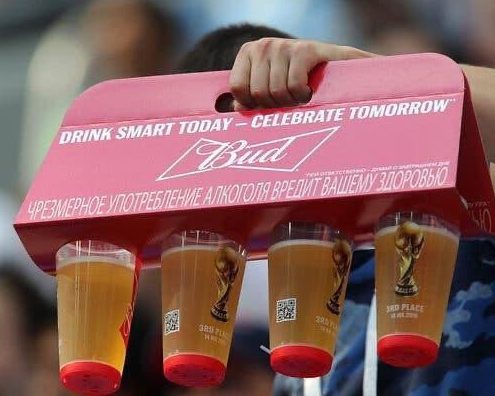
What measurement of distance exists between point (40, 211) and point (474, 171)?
16.0 inches

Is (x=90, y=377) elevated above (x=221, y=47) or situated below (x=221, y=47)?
below

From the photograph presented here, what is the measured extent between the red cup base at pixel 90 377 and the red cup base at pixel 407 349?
0.25 meters

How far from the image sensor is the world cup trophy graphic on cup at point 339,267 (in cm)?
128

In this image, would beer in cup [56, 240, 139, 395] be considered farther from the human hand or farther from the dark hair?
the dark hair

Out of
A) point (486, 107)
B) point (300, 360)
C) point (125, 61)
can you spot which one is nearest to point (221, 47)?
point (125, 61)

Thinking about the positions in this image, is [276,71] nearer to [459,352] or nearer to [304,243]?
[304,243]

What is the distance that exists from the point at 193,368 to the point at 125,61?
1.81 meters

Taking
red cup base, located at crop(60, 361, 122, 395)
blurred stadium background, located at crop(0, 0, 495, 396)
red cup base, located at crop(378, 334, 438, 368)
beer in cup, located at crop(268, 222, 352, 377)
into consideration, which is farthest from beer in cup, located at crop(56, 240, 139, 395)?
blurred stadium background, located at crop(0, 0, 495, 396)

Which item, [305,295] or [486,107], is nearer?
[305,295]

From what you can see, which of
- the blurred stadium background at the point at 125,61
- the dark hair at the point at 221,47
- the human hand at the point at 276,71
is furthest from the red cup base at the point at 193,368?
the blurred stadium background at the point at 125,61

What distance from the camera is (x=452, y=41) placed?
2590 millimetres

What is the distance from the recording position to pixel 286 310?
1265 mm

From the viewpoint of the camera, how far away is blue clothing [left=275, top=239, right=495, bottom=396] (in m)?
1.57

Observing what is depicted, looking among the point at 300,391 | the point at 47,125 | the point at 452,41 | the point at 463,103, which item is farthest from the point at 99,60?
the point at 463,103
